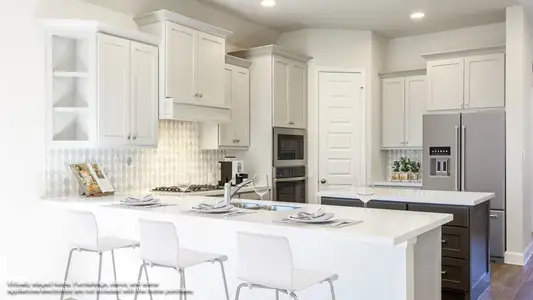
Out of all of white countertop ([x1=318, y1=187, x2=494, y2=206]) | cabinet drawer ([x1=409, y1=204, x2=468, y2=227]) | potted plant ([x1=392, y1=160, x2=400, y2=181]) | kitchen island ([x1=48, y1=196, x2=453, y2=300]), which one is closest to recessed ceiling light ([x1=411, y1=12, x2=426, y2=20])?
potted plant ([x1=392, y1=160, x2=400, y2=181])

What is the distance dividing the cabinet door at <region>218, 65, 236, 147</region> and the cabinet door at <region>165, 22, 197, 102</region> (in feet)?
2.23

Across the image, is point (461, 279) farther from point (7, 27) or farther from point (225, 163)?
point (7, 27)

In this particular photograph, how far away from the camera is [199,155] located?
530cm

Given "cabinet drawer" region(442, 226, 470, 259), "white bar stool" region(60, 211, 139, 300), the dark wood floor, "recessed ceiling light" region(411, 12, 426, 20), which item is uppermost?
"recessed ceiling light" region(411, 12, 426, 20)

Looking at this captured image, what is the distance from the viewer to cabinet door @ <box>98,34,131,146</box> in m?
3.86

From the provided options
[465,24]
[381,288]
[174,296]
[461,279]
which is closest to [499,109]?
[465,24]

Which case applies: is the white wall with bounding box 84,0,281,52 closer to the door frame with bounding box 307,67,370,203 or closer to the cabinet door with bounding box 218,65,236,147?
the cabinet door with bounding box 218,65,236,147

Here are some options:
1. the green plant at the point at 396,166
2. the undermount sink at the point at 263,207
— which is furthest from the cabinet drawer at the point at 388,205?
the green plant at the point at 396,166

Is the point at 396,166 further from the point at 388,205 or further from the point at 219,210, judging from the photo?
the point at 219,210

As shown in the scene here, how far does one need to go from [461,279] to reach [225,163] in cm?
278

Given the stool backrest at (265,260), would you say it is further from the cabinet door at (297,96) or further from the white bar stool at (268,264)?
the cabinet door at (297,96)

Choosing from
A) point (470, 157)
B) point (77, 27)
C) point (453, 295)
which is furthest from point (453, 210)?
point (77, 27)

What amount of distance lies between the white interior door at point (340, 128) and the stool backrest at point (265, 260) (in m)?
4.11

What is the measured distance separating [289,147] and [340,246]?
330cm
